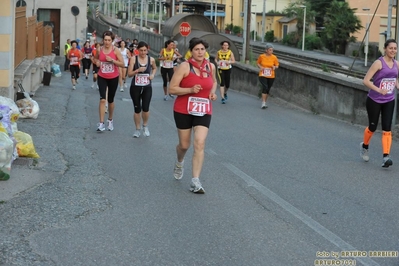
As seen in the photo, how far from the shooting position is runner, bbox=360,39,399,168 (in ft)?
37.5

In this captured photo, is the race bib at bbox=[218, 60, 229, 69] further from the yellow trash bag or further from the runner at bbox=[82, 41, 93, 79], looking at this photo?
the yellow trash bag

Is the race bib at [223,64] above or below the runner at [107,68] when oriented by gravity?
below

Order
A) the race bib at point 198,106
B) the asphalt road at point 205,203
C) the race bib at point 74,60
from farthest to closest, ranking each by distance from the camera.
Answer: the race bib at point 74,60 < the race bib at point 198,106 < the asphalt road at point 205,203

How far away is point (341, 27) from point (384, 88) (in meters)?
66.8

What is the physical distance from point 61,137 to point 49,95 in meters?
9.82

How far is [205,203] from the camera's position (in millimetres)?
8672

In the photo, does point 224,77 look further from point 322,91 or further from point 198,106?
point 198,106

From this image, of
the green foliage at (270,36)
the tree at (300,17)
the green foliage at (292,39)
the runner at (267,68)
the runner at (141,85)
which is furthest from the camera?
the green foliage at (270,36)

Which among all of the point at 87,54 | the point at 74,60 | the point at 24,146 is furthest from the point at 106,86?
the point at 87,54

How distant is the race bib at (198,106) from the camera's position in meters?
9.33

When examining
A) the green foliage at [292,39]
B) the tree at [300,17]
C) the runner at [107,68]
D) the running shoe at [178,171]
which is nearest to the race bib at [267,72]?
the runner at [107,68]

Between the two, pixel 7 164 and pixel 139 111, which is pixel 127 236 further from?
pixel 139 111

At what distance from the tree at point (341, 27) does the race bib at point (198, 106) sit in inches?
2694

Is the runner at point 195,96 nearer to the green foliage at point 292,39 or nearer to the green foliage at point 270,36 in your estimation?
the green foliage at point 292,39
